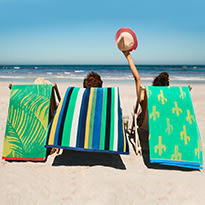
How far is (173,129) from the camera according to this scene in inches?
103

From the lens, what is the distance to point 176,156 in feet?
8.23

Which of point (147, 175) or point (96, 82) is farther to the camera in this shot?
point (96, 82)

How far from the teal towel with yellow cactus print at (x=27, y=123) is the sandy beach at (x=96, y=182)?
0.16 m

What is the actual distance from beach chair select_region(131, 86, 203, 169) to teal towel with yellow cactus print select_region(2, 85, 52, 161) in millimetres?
1625

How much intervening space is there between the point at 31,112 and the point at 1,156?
875 mm

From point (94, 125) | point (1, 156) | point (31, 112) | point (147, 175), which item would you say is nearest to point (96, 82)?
point (94, 125)

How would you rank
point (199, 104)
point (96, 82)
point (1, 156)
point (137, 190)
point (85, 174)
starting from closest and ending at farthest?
point (137, 190), point (85, 174), point (1, 156), point (96, 82), point (199, 104)

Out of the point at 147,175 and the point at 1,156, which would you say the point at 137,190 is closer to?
the point at 147,175

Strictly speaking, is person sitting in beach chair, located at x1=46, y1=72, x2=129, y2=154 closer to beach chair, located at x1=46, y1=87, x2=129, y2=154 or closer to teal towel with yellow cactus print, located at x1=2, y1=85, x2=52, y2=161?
beach chair, located at x1=46, y1=87, x2=129, y2=154

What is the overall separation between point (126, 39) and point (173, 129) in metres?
1.79

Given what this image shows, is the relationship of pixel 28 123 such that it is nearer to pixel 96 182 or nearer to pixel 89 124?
pixel 89 124

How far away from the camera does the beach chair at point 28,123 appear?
106 inches

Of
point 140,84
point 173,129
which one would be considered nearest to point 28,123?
point 140,84

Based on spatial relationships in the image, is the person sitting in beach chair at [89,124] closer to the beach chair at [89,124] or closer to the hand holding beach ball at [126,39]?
the beach chair at [89,124]
